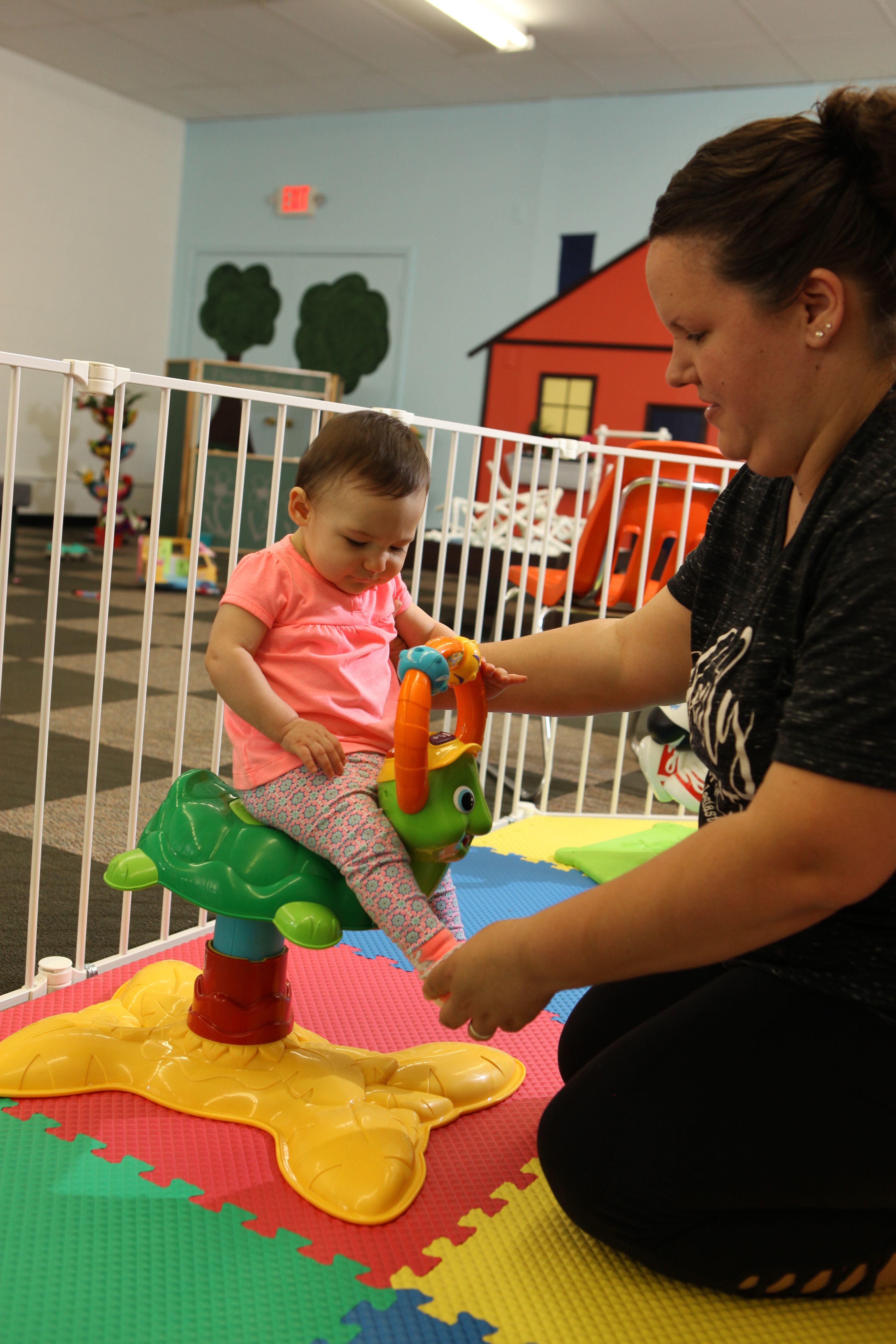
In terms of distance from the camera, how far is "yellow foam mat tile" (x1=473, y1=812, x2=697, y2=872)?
2.48 meters

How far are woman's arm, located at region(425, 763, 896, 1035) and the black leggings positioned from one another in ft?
0.70

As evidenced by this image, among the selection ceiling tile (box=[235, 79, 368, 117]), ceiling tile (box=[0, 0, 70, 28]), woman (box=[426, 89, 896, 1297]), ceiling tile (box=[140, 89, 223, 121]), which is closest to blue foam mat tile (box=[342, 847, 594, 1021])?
woman (box=[426, 89, 896, 1297])

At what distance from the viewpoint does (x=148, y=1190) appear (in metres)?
1.18

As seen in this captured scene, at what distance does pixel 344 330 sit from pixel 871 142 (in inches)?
327

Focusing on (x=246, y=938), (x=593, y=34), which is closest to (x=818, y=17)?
(x=593, y=34)

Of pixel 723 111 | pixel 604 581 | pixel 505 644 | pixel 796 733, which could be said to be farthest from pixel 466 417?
pixel 796 733

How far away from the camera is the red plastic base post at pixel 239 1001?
135 centimetres

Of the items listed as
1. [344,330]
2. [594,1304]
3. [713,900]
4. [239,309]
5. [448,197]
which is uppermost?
[448,197]

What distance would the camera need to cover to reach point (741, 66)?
6.81 metres

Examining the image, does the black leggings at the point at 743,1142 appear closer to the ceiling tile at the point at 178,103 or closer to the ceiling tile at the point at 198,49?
the ceiling tile at the point at 198,49

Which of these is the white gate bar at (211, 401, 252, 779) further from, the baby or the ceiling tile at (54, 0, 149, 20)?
the ceiling tile at (54, 0, 149, 20)

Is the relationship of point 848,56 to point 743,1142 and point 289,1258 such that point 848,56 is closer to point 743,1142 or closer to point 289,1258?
point 743,1142

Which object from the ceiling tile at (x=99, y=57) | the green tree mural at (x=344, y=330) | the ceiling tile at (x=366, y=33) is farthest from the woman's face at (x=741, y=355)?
the green tree mural at (x=344, y=330)

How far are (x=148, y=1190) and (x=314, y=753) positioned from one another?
1.65ft
